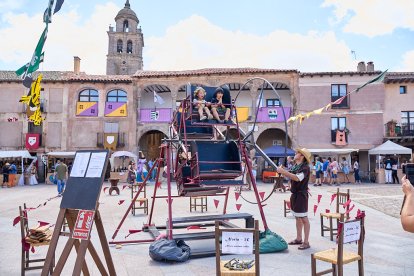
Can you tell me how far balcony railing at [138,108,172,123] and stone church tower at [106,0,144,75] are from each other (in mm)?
21661

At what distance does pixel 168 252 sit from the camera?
5.53 metres

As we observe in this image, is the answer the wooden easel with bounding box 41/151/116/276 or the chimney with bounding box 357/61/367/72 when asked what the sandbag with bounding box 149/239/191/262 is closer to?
the wooden easel with bounding box 41/151/116/276

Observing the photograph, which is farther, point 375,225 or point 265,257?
point 375,225

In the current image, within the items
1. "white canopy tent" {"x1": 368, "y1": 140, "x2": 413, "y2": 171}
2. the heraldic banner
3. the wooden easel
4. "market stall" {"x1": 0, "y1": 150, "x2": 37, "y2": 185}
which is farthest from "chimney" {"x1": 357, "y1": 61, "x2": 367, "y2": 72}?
the wooden easel

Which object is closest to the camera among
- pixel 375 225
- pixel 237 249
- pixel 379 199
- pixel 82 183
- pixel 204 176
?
pixel 237 249

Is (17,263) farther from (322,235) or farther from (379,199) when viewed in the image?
(379,199)

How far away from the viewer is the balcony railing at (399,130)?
25.7 m

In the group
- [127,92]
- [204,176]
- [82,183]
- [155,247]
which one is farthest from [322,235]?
[127,92]

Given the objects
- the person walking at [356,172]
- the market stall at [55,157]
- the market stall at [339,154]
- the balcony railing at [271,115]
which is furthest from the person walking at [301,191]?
the market stall at [55,157]

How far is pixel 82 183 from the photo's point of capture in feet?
12.9

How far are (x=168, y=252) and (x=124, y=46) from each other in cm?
4619

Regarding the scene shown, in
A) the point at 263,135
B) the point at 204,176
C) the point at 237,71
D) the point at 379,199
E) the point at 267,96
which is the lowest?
the point at 379,199

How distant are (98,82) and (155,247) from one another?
24.3 m

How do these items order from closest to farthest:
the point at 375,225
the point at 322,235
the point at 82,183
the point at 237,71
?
the point at 82,183, the point at 322,235, the point at 375,225, the point at 237,71
